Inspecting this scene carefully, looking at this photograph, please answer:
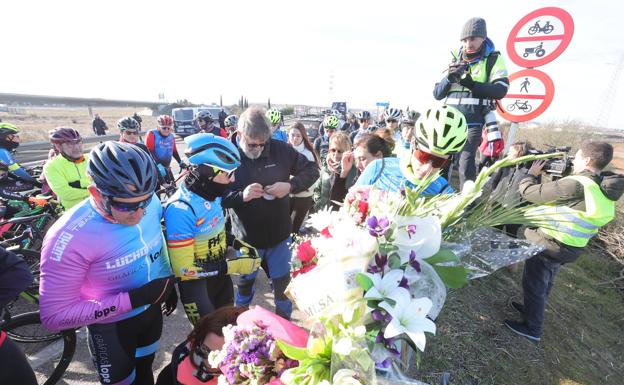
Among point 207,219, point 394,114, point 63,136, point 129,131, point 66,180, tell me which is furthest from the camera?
point 394,114

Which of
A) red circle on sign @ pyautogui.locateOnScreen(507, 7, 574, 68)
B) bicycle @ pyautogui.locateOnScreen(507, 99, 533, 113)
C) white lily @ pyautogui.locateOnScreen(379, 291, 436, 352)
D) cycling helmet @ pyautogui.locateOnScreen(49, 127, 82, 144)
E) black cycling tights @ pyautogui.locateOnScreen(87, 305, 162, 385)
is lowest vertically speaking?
black cycling tights @ pyautogui.locateOnScreen(87, 305, 162, 385)

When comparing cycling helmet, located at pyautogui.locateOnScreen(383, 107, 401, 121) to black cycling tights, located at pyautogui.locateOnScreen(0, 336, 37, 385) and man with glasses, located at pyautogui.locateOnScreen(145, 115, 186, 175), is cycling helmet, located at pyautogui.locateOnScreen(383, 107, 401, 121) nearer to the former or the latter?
man with glasses, located at pyautogui.locateOnScreen(145, 115, 186, 175)

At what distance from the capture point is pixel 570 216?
2.67 meters

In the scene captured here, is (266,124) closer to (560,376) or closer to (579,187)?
(579,187)

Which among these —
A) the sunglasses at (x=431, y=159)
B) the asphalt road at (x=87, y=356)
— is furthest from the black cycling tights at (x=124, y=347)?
the sunglasses at (x=431, y=159)

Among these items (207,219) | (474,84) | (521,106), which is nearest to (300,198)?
(207,219)

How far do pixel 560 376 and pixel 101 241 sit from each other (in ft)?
14.5

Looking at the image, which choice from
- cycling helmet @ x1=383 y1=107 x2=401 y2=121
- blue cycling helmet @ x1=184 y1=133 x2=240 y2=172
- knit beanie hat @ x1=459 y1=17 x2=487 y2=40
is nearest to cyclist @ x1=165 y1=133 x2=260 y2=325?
blue cycling helmet @ x1=184 y1=133 x2=240 y2=172

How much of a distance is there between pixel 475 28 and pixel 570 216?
2319mm

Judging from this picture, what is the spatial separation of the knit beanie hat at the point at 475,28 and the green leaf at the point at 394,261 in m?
3.47

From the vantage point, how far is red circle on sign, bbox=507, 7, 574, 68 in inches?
131

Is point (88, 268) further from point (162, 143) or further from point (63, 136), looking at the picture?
point (162, 143)

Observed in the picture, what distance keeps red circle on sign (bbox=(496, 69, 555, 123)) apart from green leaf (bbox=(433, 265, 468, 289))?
3.65 metres

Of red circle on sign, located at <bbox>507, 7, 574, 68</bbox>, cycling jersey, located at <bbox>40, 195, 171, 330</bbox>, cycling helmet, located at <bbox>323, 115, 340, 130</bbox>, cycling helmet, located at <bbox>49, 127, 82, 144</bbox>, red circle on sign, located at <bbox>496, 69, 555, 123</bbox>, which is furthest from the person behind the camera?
cycling helmet, located at <bbox>323, 115, 340, 130</bbox>
